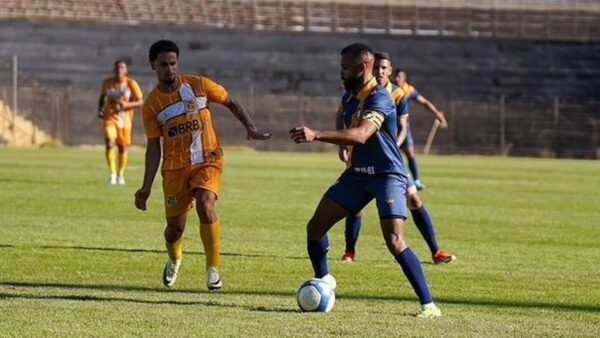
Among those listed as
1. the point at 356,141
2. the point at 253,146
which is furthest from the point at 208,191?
the point at 253,146

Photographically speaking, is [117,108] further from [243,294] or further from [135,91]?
[243,294]

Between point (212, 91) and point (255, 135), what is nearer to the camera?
point (255, 135)

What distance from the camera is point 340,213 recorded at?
953 cm

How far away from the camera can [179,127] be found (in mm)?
10508

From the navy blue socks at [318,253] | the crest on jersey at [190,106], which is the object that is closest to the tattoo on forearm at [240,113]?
the crest on jersey at [190,106]

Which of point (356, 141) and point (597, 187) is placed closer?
point (356, 141)

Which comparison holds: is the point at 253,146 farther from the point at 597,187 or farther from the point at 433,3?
the point at 597,187

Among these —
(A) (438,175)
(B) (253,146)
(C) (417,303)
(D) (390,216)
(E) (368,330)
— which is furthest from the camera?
(B) (253,146)

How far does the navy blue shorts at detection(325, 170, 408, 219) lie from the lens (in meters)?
9.29

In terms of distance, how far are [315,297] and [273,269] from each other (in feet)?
10.2

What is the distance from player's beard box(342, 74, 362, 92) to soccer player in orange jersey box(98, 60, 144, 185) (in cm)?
1391

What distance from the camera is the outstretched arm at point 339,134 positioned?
315 inches

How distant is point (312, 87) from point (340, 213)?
44.3m

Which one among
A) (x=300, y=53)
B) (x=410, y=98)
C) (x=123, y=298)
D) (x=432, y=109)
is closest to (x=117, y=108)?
(x=410, y=98)
